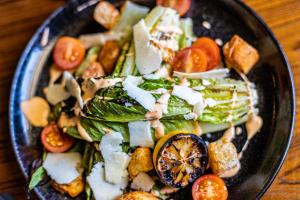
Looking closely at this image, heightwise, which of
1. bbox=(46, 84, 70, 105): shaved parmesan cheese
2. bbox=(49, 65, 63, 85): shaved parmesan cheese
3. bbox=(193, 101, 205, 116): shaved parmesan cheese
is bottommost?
bbox=(46, 84, 70, 105): shaved parmesan cheese

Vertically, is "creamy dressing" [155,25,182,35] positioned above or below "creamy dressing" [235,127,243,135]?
above

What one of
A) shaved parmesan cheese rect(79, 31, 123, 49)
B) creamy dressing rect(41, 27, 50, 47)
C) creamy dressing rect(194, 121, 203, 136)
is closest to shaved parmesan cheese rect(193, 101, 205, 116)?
creamy dressing rect(194, 121, 203, 136)

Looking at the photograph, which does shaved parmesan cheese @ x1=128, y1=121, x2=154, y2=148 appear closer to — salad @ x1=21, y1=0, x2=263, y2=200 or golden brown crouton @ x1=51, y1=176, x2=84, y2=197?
salad @ x1=21, y1=0, x2=263, y2=200

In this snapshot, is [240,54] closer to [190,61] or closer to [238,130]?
[190,61]

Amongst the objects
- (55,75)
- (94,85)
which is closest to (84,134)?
(94,85)

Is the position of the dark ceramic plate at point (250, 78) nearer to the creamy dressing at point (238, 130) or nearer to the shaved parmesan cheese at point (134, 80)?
the creamy dressing at point (238, 130)

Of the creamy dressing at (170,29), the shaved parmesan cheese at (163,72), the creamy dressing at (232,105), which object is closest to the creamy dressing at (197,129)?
A: the creamy dressing at (232,105)

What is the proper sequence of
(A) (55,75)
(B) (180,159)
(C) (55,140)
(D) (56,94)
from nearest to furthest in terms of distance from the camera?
(B) (180,159), (C) (55,140), (D) (56,94), (A) (55,75)

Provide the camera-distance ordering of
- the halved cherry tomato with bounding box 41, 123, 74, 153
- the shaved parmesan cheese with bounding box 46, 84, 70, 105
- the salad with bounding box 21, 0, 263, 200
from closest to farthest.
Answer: the salad with bounding box 21, 0, 263, 200 < the halved cherry tomato with bounding box 41, 123, 74, 153 < the shaved parmesan cheese with bounding box 46, 84, 70, 105
